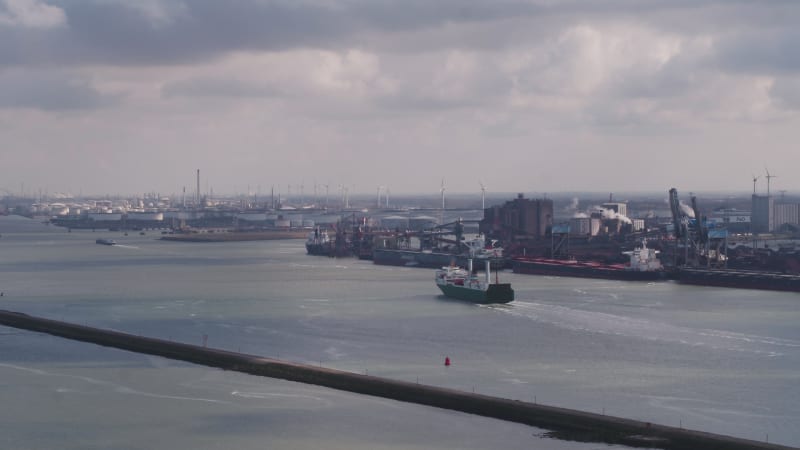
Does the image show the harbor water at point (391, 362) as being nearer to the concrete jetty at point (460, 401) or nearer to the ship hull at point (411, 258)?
the concrete jetty at point (460, 401)

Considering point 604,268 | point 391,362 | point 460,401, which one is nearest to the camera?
point 460,401

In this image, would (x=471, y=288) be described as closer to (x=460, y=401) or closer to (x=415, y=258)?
(x=460, y=401)

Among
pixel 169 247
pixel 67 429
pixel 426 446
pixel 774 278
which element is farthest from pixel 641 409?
pixel 169 247

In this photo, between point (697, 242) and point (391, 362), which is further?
point (697, 242)

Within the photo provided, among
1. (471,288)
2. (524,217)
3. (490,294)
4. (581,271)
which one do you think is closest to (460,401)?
(490,294)

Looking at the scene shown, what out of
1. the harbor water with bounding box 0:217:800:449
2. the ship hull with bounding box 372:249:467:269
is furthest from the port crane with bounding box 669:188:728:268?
the ship hull with bounding box 372:249:467:269

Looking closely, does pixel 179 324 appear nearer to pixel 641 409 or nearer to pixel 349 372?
pixel 349 372
